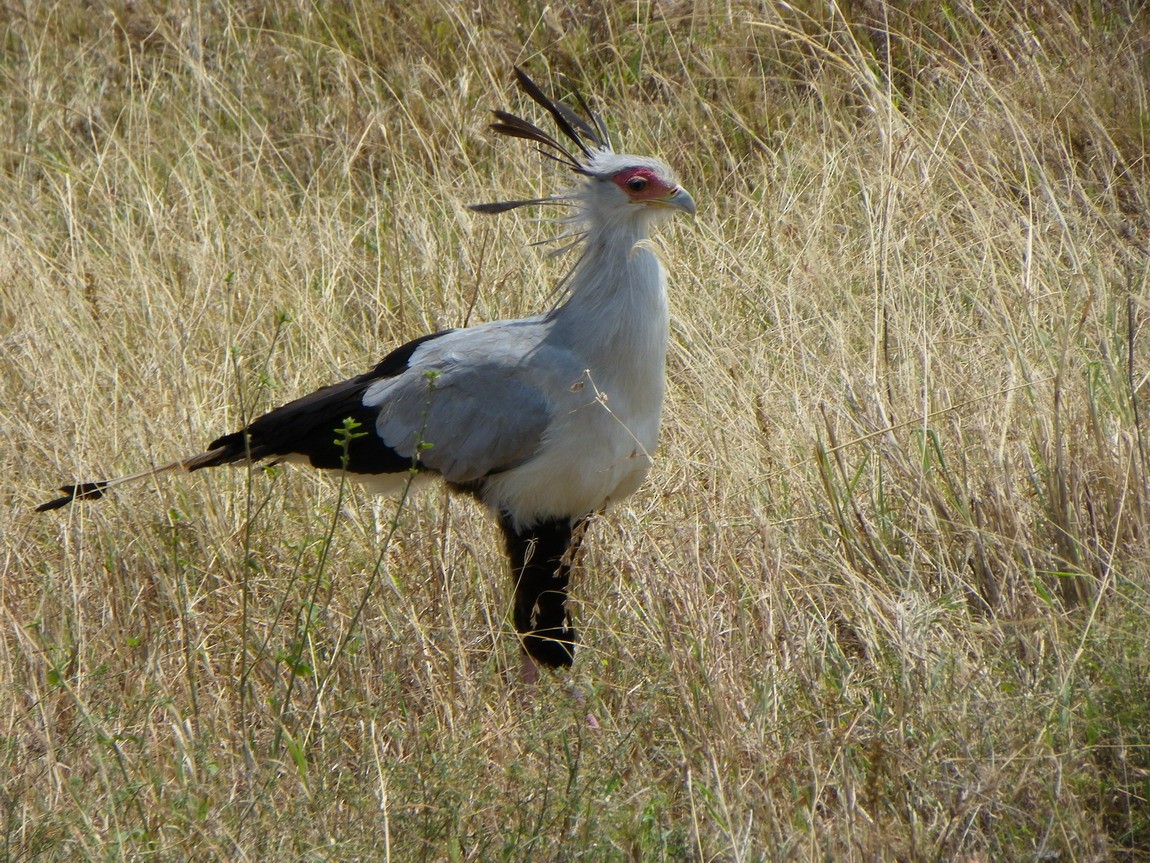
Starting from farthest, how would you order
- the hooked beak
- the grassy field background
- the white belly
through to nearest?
the hooked beak → the white belly → the grassy field background

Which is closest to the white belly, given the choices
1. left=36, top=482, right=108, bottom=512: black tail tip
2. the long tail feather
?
the long tail feather

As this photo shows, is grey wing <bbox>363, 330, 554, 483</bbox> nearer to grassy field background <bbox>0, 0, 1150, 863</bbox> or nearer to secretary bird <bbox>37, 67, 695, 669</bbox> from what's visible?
secretary bird <bbox>37, 67, 695, 669</bbox>

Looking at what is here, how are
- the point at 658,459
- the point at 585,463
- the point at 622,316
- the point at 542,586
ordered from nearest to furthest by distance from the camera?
the point at 585,463 → the point at 622,316 → the point at 542,586 → the point at 658,459

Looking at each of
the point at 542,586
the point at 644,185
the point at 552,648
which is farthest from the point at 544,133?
the point at 552,648

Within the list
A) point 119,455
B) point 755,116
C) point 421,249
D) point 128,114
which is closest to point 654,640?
point 119,455

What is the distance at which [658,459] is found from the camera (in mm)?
4453

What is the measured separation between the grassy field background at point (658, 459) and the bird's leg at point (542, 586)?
10cm

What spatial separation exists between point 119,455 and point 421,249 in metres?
1.57

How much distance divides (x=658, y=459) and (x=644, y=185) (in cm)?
103

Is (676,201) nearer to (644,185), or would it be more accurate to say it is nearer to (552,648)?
(644,185)

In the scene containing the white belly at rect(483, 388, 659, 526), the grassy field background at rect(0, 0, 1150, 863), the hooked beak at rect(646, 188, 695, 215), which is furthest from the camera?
the hooked beak at rect(646, 188, 695, 215)

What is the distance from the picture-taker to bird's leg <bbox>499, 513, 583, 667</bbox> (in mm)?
3801

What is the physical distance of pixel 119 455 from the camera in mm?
4422

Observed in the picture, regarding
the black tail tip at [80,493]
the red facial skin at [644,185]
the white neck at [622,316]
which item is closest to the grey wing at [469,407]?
the white neck at [622,316]
